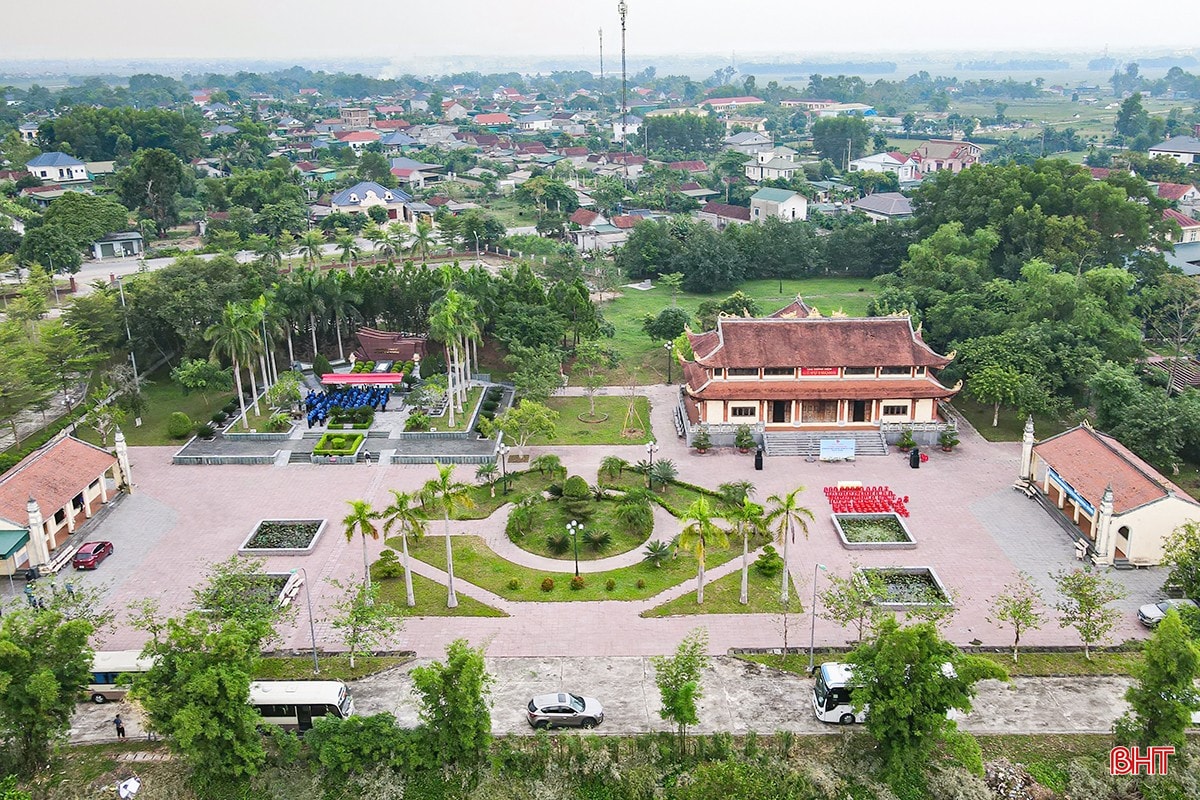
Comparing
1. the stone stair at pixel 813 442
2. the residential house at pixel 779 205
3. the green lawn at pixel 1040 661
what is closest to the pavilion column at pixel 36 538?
the green lawn at pixel 1040 661

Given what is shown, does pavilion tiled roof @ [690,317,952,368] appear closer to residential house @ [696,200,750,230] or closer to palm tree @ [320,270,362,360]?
palm tree @ [320,270,362,360]

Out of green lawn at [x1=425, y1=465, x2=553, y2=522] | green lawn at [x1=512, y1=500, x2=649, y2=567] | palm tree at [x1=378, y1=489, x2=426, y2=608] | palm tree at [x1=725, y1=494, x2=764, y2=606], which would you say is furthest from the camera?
green lawn at [x1=425, y1=465, x2=553, y2=522]

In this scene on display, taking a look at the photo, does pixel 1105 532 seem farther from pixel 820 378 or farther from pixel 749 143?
pixel 749 143

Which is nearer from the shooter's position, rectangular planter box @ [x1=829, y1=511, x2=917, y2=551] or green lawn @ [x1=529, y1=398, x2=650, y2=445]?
rectangular planter box @ [x1=829, y1=511, x2=917, y2=551]

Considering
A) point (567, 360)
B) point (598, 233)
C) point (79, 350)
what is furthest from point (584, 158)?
point (79, 350)

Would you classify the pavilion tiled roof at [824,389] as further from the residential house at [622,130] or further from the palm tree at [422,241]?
the residential house at [622,130]

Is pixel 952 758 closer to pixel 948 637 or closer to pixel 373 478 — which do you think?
pixel 948 637

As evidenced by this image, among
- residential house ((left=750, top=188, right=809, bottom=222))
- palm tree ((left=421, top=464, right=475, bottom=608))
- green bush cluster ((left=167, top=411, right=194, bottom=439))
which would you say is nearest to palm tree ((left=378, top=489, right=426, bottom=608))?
palm tree ((left=421, top=464, right=475, bottom=608))
